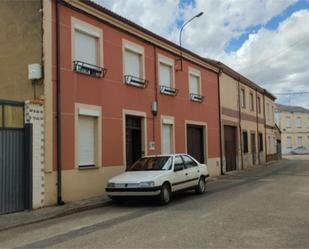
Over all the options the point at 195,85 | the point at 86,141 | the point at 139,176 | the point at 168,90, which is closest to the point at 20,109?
the point at 86,141

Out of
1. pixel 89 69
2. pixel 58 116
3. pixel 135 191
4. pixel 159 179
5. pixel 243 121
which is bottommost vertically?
pixel 135 191

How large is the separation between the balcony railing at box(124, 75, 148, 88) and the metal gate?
228 inches

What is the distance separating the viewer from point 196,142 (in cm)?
2405

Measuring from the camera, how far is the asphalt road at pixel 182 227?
25.4 feet

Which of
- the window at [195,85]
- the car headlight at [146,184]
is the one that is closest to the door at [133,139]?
the car headlight at [146,184]

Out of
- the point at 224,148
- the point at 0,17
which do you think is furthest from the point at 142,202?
the point at 224,148

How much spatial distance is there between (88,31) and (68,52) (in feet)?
4.75

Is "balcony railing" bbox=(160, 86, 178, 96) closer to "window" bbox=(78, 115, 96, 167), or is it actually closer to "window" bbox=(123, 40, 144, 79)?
"window" bbox=(123, 40, 144, 79)

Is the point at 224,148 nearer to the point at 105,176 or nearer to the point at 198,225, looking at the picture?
the point at 105,176

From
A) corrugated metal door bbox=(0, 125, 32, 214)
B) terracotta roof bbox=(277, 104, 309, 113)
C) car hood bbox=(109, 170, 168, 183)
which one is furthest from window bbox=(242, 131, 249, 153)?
terracotta roof bbox=(277, 104, 309, 113)

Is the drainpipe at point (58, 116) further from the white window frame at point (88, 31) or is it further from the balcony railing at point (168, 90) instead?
the balcony railing at point (168, 90)

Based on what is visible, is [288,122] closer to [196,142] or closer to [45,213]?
[196,142]

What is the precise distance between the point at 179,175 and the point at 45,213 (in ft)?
15.0

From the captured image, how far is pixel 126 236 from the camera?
27.3 ft
